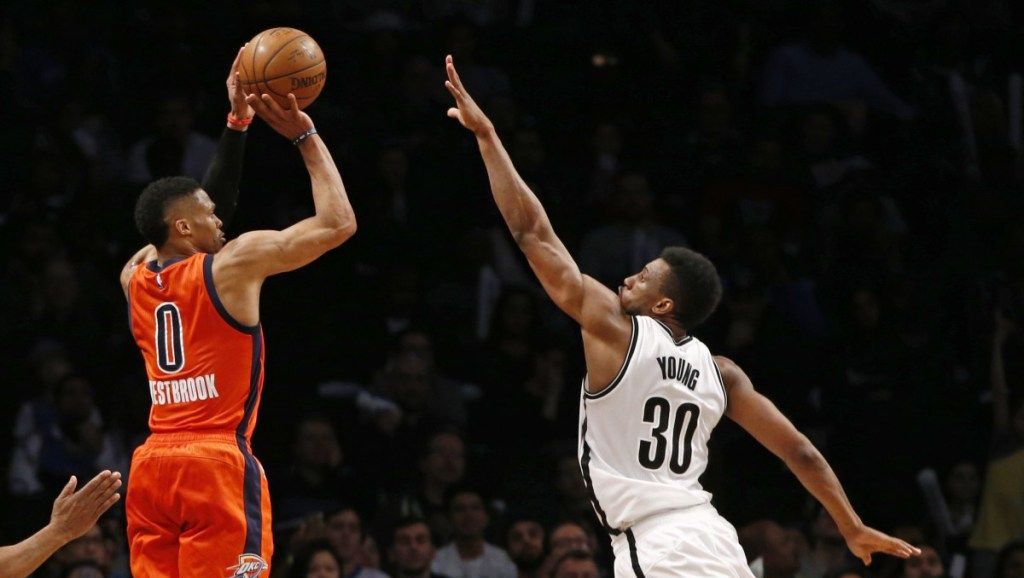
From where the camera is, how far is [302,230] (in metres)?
6.14

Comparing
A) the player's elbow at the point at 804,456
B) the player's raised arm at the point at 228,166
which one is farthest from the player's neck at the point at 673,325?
the player's raised arm at the point at 228,166

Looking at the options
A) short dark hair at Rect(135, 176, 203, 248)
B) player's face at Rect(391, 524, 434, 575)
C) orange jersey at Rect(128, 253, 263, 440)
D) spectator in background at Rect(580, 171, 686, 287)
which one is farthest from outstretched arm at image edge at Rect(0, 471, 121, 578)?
spectator in background at Rect(580, 171, 686, 287)

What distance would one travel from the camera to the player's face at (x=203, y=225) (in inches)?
252

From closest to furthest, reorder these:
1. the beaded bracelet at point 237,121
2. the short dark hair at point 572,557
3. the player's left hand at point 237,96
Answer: the player's left hand at point 237,96 → the beaded bracelet at point 237,121 → the short dark hair at point 572,557

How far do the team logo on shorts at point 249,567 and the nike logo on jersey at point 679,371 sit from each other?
1.69 m

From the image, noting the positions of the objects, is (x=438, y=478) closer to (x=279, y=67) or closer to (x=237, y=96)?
(x=237, y=96)

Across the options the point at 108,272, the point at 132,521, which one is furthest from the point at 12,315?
the point at 132,521

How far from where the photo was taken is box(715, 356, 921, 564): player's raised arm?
648 cm

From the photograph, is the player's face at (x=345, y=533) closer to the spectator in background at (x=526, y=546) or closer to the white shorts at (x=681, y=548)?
the spectator in background at (x=526, y=546)

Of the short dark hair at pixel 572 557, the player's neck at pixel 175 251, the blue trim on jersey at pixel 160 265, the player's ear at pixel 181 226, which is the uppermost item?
the player's ear at pixel 181 226

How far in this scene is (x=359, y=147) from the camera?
1209cm

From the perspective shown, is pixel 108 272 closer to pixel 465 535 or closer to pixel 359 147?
pixel 359 147

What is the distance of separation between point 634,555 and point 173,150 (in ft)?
21.6

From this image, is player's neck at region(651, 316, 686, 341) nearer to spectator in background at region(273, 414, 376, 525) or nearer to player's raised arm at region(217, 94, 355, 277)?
player's raised arm at region(217, 94, 355, 277)
